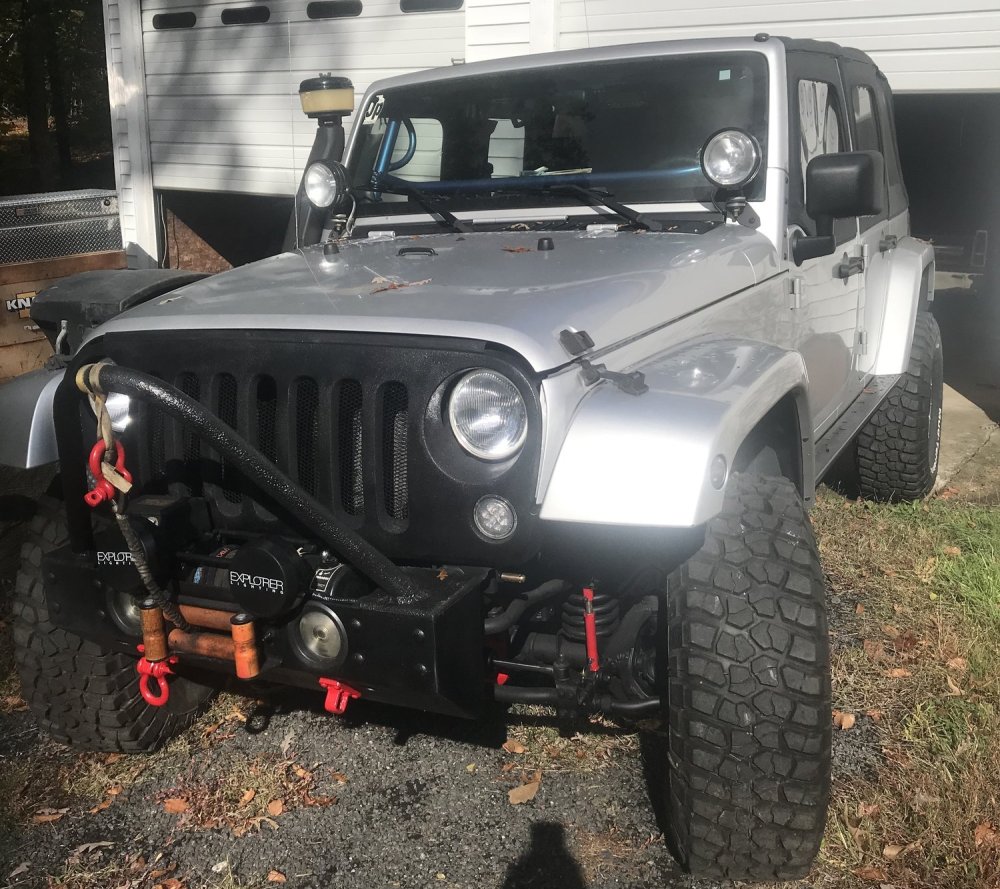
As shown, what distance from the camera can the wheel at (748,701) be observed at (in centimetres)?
231

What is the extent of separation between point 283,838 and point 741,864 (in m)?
1.20

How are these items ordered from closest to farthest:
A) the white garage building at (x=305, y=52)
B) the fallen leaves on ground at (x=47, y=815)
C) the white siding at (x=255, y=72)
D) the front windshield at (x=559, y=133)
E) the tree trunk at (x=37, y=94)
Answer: the fallen leaves on ground at (x=47, y=815), the front windshield at (x=559, y=133), the white garage building at (x=305, y=52), the white siding at (x=255, y=72), the tree trunk at (x=37, y=94)

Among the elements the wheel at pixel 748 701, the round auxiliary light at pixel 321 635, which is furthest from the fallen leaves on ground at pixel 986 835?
the round auxiliary light at pixel 321 635

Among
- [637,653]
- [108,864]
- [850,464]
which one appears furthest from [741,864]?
[850,464]

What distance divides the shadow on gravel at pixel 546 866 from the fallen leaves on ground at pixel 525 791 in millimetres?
136

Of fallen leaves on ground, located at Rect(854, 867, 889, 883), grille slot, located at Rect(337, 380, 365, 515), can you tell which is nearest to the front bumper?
grille slot, located at Rect(337, 380, 365, 515)

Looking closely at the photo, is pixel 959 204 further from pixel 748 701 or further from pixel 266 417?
pixel 266 417

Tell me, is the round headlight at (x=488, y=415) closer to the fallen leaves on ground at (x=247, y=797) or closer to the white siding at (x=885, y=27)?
the fallen leaves on ground at (x=247, y=797)

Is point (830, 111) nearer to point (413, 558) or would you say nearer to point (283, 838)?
point (413, 558)

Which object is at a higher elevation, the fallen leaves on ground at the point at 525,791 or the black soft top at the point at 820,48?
the black soft top at the point at 820,48

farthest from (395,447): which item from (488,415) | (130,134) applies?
(130,134)

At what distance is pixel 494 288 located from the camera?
2.58 meters

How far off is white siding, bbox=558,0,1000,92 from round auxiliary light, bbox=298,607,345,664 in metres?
5.43

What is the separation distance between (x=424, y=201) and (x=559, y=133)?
509 mm
